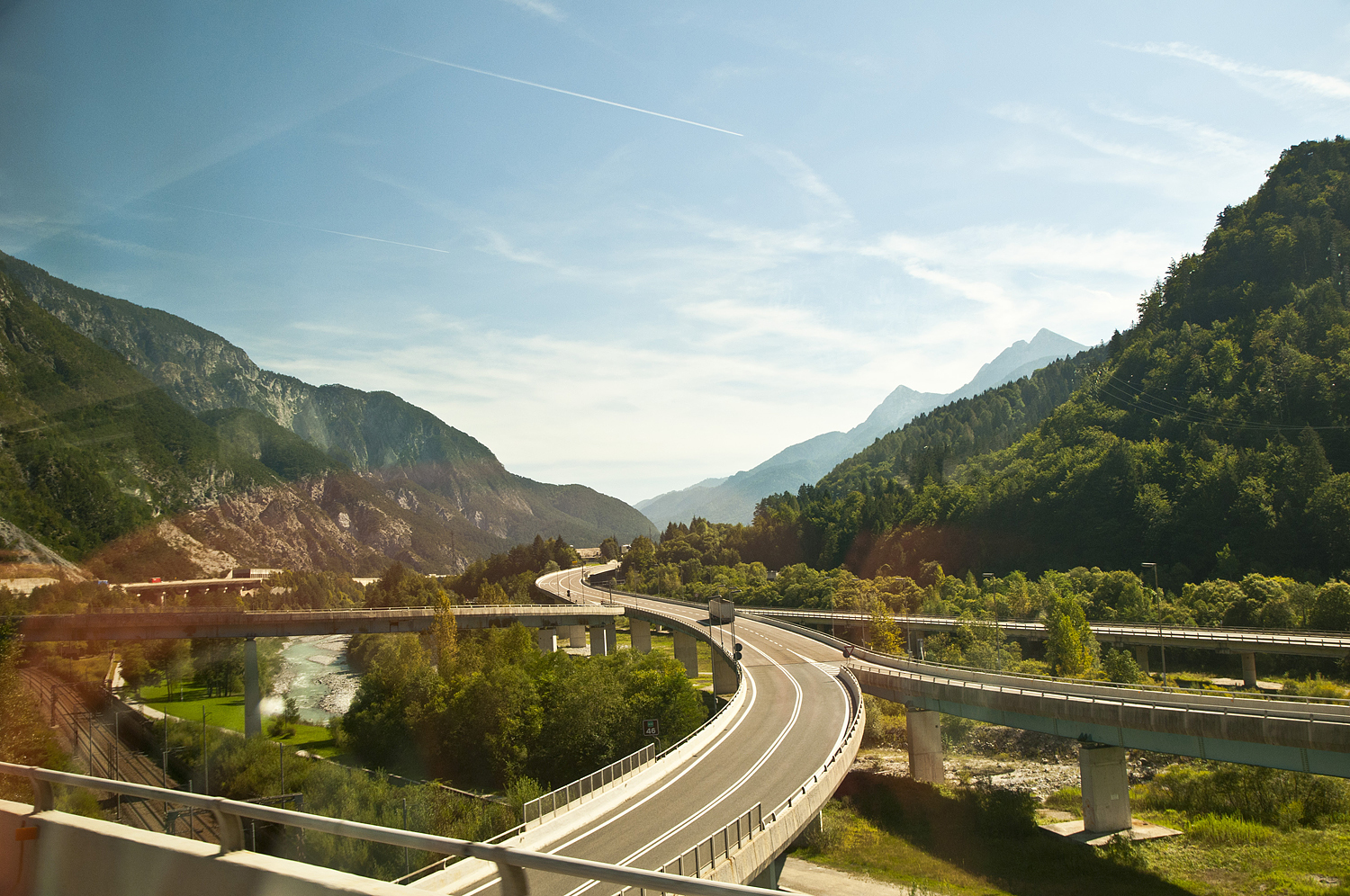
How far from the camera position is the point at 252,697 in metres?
64.0

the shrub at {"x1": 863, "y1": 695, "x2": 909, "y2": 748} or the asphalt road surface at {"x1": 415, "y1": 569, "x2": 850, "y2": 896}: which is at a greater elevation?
the asphalt road surface at {"x1": 415, "y1": 569, "x2": 850, "y2": 896}

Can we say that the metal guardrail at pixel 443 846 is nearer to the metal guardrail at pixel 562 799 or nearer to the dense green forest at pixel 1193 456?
the metal guardrail at pixel 562 799

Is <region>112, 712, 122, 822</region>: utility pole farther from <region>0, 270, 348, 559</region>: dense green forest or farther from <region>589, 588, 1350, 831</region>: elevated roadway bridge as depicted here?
<region>589, 588, 1350, 831</region>: elevated roadway bridge

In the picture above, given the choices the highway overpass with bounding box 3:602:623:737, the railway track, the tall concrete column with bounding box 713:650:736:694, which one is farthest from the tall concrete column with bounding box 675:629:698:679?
the railway track

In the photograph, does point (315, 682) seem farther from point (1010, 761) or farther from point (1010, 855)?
point (1010, 855)

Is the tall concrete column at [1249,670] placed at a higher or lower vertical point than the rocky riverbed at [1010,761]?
higher

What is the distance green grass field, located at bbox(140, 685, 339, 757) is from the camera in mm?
60844

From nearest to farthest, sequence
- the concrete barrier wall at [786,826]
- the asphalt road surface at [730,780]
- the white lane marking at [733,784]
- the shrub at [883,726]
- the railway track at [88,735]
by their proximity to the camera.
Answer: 1. the concrete barrier wall at [786,826]
2. the asphalt road surface at [730,780]
3. the white lane marking at [733,784]
4. the railway track at [88,735]
5. the shrub at [883,726]

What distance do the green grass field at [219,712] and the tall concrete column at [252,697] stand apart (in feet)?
4.87

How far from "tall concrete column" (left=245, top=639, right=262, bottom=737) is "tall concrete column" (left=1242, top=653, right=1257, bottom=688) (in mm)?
80676

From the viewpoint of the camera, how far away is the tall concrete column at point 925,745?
145 ft

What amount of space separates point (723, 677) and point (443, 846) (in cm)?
7062

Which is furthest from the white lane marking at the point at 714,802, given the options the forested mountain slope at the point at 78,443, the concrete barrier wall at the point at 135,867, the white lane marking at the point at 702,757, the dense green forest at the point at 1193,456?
the dense green forest at the point at 1193,456

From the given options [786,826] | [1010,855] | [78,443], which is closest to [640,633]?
[1010,855]
